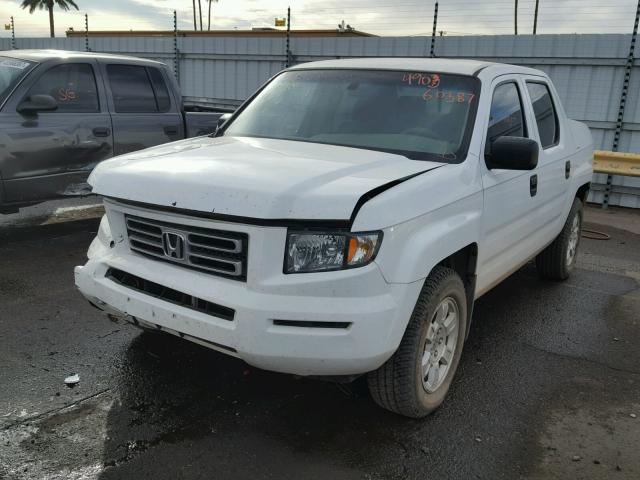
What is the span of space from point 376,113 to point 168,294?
5.78 ft

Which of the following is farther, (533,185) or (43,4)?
(43,4)

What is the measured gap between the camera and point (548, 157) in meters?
4.65

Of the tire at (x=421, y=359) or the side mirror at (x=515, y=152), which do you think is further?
the side mirror at (x=515, y=152)

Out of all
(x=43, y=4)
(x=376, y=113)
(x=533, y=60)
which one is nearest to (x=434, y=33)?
(x=533, y=60)

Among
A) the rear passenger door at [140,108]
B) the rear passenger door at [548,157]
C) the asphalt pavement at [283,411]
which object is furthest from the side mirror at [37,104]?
the rear passenger door at [548,157]

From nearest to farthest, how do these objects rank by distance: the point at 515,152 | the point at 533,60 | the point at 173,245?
the point at 173,245 < the point at 515,152 < the point at 533,60

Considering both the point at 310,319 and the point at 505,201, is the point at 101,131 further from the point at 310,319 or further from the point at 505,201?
the point at 310,319

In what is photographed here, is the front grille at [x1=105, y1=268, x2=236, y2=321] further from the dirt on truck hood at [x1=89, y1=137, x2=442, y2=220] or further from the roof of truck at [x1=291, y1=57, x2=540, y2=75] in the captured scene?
the roof of truck at [x1=291, y1=57, x2=540, y2=75]

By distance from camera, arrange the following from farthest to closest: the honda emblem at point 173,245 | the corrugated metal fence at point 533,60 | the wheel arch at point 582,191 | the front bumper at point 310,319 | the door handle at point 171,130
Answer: the corrugated metal fence at point 533,60
the door handle at point 171,130
the wheel arch at point 582,191
the honda emblem at point 173,245
the front bumper at point 310,319

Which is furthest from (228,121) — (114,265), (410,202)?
(410,202)

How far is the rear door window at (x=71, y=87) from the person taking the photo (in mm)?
6273

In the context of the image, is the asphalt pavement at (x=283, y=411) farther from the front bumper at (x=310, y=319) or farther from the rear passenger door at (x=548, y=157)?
the rear passenger door at (x=548, y=157)

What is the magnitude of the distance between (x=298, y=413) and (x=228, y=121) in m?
2.21

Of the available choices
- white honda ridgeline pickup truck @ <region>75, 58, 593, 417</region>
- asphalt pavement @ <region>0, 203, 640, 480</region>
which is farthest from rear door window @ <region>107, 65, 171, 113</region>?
white honda ridgeline pickup truck @ <region>75, 58, 593, 417</region>
